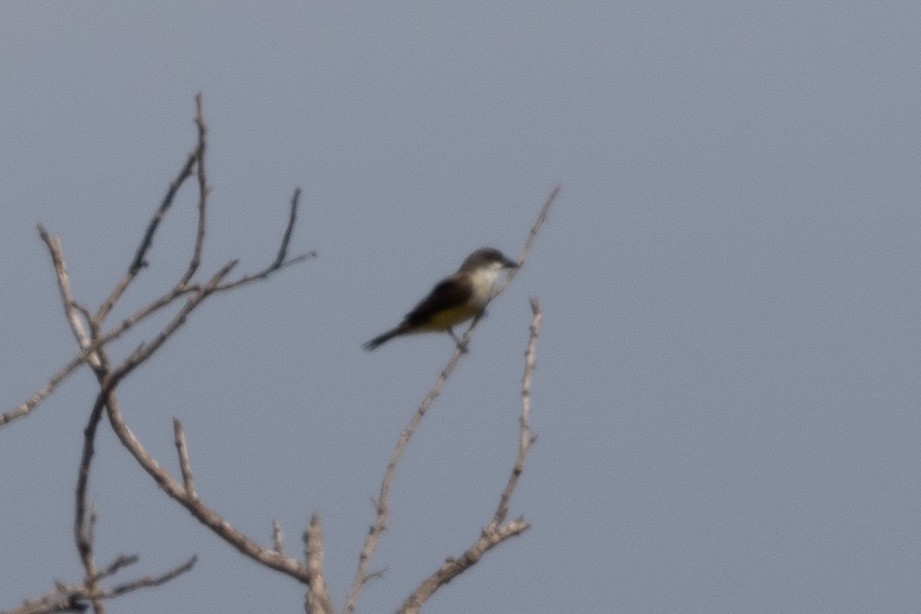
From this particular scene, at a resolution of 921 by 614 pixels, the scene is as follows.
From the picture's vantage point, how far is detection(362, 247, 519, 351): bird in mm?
14328

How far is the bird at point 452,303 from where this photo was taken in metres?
14.3

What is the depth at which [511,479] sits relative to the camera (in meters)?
6.25

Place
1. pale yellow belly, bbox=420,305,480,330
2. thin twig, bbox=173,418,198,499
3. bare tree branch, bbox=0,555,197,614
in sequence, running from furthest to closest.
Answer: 1. pale yellow belly, bbox=420,305,480,330
2. thin twig, bbox=173,418,198,499
3. bare tree branch, bbox=0,555,197,614

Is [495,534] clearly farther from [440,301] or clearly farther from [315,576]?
[440,301]

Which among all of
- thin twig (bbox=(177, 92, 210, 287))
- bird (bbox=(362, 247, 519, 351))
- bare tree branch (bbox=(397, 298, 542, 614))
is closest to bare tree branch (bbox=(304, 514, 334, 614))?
bare tree branch (bbox=(397, 298, 542, 614))

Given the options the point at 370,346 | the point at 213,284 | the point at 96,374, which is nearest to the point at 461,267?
the point at 370,346

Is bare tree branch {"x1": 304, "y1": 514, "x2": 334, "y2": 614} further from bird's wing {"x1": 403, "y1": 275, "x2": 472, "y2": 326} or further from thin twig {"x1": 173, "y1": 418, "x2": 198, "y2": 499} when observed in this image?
bird's wing {"x1": 403, "y1": 275, "x2": 472, "y2": 326}

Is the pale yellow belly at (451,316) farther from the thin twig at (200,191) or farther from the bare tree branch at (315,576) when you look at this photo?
the thin twig at (200,191)

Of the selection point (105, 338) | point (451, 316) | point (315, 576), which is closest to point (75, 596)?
point (105, 338)

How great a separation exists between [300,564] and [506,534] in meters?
0.83

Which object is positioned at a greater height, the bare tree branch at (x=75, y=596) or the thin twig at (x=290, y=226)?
the thin twig at (x=290, y=226)

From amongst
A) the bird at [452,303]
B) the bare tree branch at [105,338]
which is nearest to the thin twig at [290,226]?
the bare tree branch at [105,338]

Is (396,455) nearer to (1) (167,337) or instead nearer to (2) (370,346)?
(1) (167,337)

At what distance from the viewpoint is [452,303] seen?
14344mm
